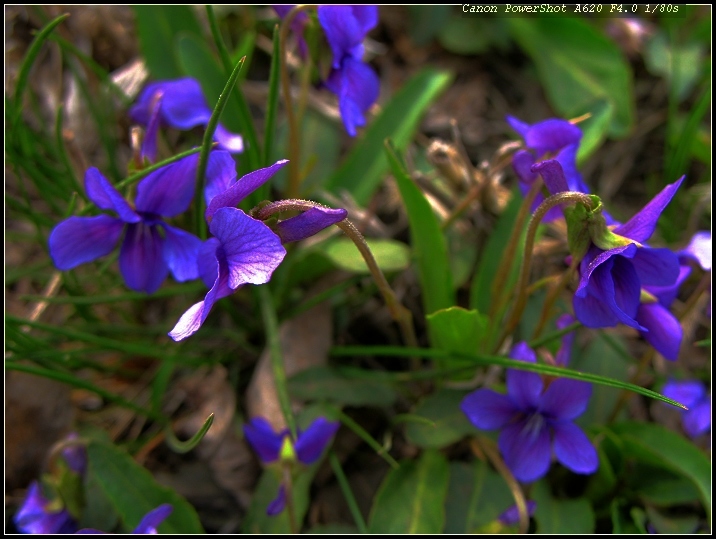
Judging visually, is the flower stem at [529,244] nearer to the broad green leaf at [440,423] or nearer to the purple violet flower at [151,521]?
the broad green leaf at [440,423]

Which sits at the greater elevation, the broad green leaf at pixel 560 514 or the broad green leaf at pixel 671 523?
the broad green leaf at pixel 560 514

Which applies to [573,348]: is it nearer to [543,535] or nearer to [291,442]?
[543,535]

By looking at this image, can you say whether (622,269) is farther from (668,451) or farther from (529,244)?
(668,451)

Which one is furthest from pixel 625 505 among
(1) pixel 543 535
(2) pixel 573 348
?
(2) pixel 573 348

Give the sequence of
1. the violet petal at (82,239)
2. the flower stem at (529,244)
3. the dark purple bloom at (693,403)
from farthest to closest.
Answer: the dark purple bloom at (693,403), the violet petal at (82,239), the flower stem at (529,244)

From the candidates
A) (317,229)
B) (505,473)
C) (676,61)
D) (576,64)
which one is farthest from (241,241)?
(676,61)

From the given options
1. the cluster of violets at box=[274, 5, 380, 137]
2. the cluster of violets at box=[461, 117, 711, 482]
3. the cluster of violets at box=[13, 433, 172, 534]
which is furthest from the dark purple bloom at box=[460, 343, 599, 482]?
the cluster of violets at box=[13, 433, 172, 534]

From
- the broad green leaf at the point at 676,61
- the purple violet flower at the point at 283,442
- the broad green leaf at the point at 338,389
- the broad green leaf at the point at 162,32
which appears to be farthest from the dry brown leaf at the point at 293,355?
the broad green leaf at the point at 676,61
